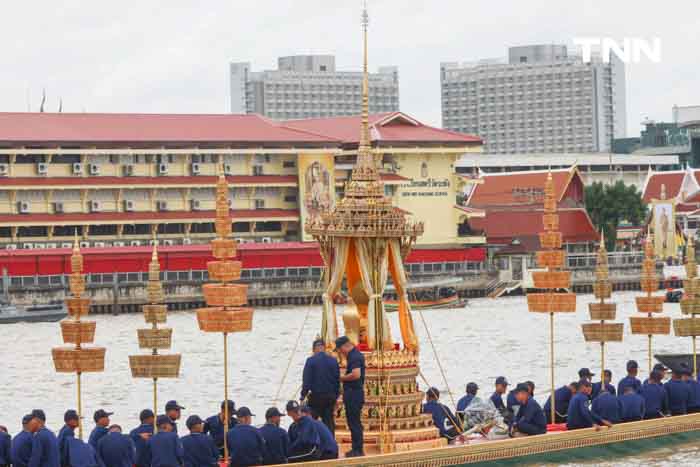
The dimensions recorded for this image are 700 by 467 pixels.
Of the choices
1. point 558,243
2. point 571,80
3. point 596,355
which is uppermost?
point 571,80

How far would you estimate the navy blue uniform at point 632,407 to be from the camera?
27172 mm

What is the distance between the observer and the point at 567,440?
25703 mm

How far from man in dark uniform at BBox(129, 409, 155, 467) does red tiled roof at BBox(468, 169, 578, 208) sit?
3074 inches

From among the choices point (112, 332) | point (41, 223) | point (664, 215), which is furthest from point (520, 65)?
point (112, 332)

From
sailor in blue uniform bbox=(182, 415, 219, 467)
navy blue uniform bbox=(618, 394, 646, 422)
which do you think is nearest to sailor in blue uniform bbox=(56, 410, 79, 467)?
sailor in blue uniform bbox=(182, 415, 219, 467)

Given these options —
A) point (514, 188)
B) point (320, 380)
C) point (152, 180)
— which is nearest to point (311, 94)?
point (514, 188)

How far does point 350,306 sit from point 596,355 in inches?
1114

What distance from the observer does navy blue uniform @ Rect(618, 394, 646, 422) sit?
1070 inches

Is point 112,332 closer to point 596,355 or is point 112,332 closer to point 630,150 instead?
point 596,355

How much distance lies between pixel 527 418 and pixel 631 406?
86.5 inches

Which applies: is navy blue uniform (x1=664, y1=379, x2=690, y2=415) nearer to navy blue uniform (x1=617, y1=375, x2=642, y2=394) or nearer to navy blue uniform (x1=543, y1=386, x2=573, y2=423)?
navy blue uniform (x1=617, y1=375, x2=642, y2=394)

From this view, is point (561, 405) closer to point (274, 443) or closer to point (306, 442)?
point (306, 442)

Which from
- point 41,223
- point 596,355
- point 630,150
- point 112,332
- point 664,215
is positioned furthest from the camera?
point 630,150

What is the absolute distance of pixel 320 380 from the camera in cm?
2341
